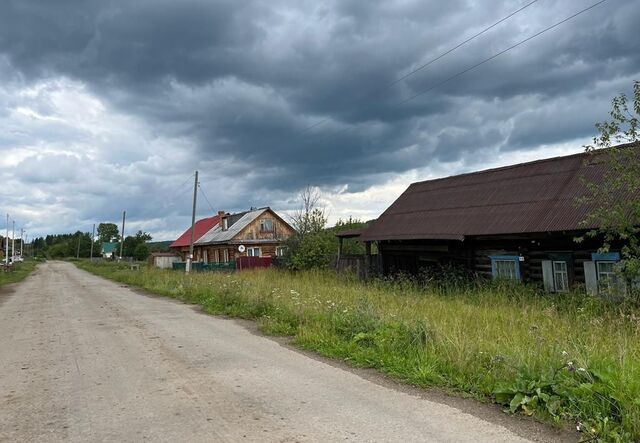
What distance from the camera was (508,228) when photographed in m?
15.2

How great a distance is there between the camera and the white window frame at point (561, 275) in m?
14.5

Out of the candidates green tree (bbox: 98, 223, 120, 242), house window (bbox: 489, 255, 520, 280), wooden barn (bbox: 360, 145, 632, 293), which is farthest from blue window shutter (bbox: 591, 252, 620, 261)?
green tree (bbox: 98, 223, 120, 242)

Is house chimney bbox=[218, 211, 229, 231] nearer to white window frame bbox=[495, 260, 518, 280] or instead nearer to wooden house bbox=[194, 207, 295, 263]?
wooden house bbox=[194, 207, 295, 263]

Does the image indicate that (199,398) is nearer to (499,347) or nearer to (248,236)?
(499,347)

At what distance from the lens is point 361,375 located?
21.1ft

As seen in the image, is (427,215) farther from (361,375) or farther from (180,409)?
(180,409)

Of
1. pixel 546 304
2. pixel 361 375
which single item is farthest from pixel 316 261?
pixel 361 375

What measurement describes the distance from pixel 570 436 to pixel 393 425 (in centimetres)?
151

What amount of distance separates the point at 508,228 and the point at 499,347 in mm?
9555

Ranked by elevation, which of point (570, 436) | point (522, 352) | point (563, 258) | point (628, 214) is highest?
point (628, 214)

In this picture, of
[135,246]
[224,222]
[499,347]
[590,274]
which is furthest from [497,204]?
[135,246]

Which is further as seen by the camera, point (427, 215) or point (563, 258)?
point (427, 215)

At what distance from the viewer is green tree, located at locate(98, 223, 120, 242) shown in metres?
146

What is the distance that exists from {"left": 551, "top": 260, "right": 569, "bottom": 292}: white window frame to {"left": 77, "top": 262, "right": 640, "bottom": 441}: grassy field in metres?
1.94
